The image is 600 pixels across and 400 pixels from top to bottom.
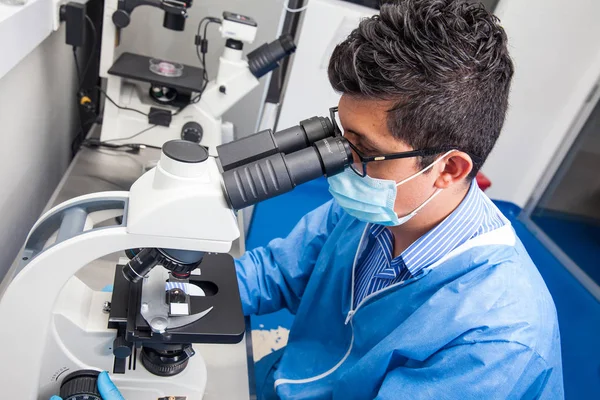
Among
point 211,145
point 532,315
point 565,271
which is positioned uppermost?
point 532,315

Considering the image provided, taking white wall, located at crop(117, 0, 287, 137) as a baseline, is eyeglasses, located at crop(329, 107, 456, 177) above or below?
above

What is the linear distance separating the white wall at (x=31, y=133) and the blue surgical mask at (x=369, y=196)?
2.51 ft

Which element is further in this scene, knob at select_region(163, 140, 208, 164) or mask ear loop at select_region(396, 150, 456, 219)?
mask ear loop at select_region(396, 150, 456, 219)

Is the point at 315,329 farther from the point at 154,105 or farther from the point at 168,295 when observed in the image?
the point at 154,105

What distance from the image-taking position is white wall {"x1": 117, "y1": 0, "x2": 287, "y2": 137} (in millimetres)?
1748

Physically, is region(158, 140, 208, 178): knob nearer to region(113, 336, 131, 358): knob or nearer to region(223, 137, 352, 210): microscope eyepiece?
region(223, 137, 352, 210): microscope eyepiece

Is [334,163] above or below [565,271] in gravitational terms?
above

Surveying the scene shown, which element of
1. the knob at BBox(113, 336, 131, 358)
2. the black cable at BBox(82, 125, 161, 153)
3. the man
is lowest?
the black cable at BBox(82, 125, 161, 153)

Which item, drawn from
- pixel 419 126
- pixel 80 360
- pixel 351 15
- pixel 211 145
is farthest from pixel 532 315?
pixel 351 15

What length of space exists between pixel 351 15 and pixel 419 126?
1730 mm

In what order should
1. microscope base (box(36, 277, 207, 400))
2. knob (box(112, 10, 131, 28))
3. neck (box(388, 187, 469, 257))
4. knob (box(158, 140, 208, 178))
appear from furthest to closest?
knob (box(112, 10, 131, 28))
neck (box(388, 187, 469, 257))
microscope base (box(36, 277, 207, 400))
knob (box(158, 140, 208, 178))

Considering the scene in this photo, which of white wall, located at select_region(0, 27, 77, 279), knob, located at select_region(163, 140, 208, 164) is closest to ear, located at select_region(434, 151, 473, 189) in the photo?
knob, located at select_region(163, 140, 208, 164)

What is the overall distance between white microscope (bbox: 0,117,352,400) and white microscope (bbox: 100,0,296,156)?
77cm

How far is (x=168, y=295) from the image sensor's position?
0.81 m
